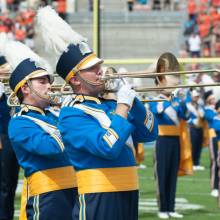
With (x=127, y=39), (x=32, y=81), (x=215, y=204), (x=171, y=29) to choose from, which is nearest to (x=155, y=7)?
(x=171, y=29)

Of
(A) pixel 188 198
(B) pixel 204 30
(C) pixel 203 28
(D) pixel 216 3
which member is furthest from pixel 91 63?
(D) pixel 216 3

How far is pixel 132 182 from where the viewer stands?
17.3ft

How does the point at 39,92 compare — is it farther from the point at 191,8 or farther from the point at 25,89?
the point at 191,8

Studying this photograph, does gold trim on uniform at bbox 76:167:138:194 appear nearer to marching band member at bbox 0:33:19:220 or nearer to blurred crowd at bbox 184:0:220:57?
marching band member at bbox 0:33:19:220

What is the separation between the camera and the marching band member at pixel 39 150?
5.81m

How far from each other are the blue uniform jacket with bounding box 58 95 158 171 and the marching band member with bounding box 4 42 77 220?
1.62ft

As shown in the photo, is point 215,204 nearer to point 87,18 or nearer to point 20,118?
point 20,118

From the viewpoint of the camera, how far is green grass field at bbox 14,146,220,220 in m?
10.3

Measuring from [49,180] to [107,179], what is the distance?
0.77 m

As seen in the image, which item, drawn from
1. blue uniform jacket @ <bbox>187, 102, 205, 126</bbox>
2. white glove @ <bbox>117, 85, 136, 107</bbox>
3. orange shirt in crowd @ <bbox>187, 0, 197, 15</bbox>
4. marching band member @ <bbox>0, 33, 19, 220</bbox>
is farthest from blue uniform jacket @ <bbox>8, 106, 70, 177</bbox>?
orange shirt in crowd @ <bbox>187, 0, 197, 15</bbox>

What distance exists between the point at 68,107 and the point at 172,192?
5.27 m

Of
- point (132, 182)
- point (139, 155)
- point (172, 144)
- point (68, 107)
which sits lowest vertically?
point (139, 155)

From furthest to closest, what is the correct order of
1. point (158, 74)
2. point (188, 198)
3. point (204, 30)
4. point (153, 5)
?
point (153, 5)
point (204, 30)
point (188, 198)
point (158, 74)

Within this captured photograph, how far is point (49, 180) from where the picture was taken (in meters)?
5.89
